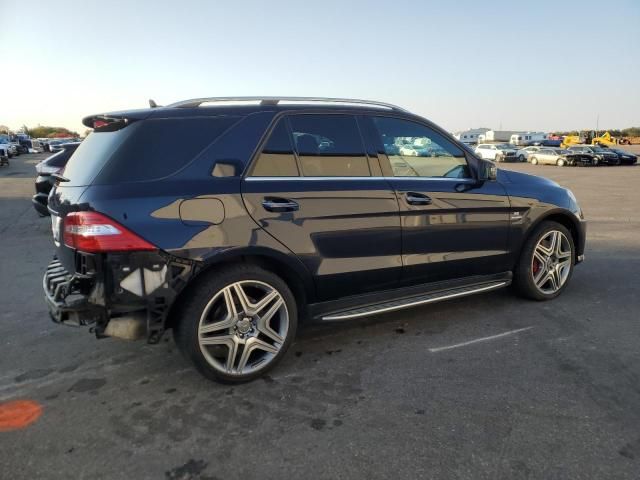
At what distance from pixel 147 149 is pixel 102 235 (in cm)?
60

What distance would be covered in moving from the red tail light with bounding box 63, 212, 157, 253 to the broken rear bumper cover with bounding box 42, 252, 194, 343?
0.05 meters

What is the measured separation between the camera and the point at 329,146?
358cm

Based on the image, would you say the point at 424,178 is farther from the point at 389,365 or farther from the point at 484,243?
the point at 389,365

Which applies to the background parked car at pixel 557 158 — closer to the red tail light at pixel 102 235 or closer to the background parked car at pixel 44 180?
the background parked car at pixel 44 180

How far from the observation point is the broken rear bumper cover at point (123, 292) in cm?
284

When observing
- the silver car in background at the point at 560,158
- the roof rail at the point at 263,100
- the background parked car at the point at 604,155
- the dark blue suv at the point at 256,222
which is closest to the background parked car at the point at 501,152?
the silver car in background at the point at 560,158

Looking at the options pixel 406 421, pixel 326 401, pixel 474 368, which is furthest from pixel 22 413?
pixel 474 368

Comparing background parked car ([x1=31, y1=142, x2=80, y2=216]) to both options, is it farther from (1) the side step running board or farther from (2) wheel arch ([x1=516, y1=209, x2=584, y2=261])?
(2) wheel arch ([x1=516, y1=209, x2=584, y2=261])

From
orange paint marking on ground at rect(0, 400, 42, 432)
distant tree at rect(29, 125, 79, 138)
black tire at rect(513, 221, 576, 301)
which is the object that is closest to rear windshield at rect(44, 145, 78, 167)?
orange paint marking on ground at rect(0, 400, 42, 432)

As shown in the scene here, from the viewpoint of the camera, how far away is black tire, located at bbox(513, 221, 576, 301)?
4.59m

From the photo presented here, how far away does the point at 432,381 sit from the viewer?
10.6 ft

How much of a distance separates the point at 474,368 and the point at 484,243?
128 centimetres

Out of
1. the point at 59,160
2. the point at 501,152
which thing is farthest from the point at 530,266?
the point at 501,152

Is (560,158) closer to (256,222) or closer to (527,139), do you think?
(527,139)
